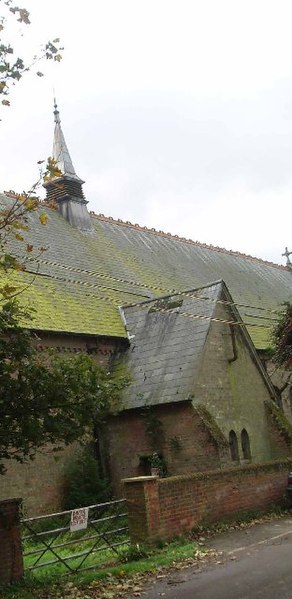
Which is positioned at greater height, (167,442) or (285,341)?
(285,341)

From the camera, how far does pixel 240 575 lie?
866cm

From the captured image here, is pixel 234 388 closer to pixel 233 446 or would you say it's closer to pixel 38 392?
pixel 233 446

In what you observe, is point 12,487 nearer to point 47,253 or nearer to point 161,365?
point 161,365

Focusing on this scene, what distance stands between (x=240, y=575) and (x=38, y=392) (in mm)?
3807

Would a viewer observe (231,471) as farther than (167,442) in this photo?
No

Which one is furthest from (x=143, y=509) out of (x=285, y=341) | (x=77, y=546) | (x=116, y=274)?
(x=116, y=274)

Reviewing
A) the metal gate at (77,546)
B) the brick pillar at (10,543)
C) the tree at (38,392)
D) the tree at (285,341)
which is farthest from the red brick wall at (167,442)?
the tree at (38,392)

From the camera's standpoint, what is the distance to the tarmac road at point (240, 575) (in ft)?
25.2

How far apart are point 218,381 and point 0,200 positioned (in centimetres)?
1071

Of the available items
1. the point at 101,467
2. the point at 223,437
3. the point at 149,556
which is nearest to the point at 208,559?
the point at 149,556

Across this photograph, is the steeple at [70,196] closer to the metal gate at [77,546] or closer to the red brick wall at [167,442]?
the red brick wall at [167,442]

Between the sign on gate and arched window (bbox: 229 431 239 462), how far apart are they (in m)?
8.14

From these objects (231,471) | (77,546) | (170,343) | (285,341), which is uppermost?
(170,343)

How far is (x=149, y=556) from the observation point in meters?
10.8
